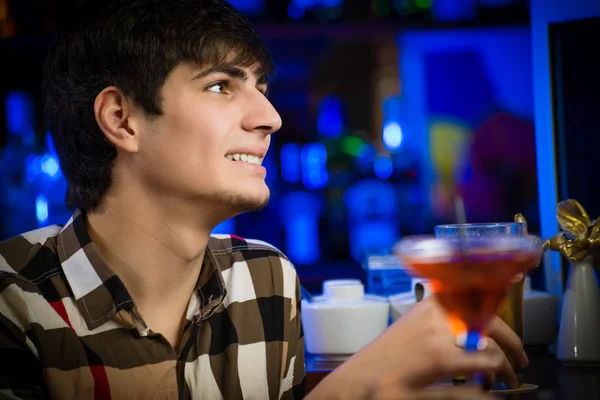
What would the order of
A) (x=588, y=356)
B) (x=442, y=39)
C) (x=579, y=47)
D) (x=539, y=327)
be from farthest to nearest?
(x=442, y=39) < (x=579, y=47) < (x=539, y=327) < (x=588, y=356)

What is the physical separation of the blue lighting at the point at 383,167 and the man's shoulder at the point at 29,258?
1.85 metres

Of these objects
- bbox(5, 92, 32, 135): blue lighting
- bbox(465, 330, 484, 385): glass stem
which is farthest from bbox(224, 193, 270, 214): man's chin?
bbox(5, 92, 32, 135): blue lighting

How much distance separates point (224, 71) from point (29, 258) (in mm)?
579

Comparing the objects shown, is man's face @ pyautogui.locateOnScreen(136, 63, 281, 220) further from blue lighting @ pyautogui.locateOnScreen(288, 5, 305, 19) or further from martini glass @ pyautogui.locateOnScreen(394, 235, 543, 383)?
blue lighting @ pyautogui.locateOnScreen(288, 5, 305, 19)

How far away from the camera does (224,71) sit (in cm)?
173

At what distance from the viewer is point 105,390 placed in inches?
61.9

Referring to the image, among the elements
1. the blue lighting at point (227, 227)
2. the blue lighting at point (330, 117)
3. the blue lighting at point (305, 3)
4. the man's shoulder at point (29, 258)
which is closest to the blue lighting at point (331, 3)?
the blue lighting at point (305, 3)

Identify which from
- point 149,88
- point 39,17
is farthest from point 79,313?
point 39,17

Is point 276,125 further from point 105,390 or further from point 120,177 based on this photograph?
point 105,390

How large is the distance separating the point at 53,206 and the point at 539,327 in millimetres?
1903

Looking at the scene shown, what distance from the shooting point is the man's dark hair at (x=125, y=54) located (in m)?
1.75

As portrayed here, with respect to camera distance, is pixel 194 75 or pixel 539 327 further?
pixel 539 327

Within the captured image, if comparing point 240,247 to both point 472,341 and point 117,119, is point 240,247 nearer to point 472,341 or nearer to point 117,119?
point 117,119

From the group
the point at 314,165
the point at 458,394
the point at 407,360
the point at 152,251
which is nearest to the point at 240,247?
the point at 152,251
